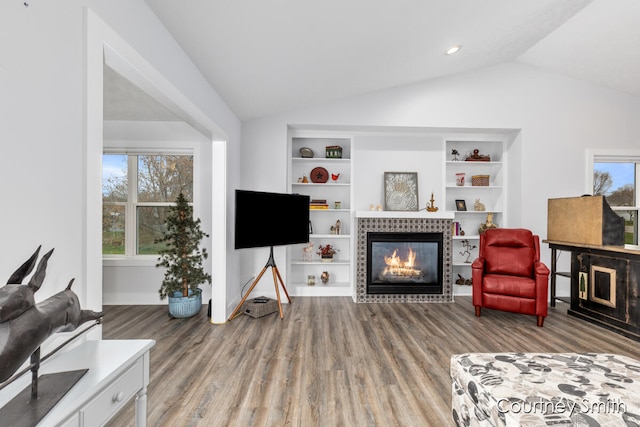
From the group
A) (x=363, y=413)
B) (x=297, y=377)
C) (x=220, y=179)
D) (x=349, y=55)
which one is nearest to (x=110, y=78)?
(x=220, y=179)

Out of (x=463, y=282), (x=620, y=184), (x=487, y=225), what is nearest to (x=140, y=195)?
(x=463, y=282)

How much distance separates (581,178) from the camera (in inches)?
171

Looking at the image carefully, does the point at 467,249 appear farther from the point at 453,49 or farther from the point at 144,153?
the point at 144,153

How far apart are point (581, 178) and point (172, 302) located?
5703mm

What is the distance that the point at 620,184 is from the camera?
14.7 feet

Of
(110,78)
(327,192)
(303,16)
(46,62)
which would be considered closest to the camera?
(46,62)

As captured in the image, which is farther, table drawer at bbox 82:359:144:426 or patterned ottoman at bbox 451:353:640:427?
patterned ottoman at bbox 451:353:640:427

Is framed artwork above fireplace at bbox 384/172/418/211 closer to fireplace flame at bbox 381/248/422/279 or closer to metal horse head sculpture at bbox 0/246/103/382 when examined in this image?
fireplace flame at bbox 381/248/422/279

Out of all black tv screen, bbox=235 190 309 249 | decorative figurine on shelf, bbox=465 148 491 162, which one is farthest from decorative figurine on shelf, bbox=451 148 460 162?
black tv screen, bbox=235 190 309 249

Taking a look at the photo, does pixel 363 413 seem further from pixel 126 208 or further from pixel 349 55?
pixel 126 208

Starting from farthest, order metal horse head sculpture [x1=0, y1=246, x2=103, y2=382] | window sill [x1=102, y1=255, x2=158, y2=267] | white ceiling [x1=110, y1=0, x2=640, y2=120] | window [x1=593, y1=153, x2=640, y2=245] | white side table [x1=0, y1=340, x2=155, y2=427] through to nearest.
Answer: window [x1=593, y1=153, x2=640, y2=245] < window sill [x1=102, y1=255, x2=158, y2=267] < white ceiling [x1=110, y1=0, x2=640, y2=120] < white side table [x1=0, y1=340, x2=155, y2=427] < metal horse head sculpture [x1=0, y1=246, x2=103, y2=382]

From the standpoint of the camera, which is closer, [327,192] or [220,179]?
[220,179]

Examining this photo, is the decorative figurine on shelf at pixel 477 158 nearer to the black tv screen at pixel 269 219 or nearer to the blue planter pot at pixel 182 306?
the black tv screen at pixel 269 219

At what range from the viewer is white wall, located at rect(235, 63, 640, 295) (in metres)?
4.27
